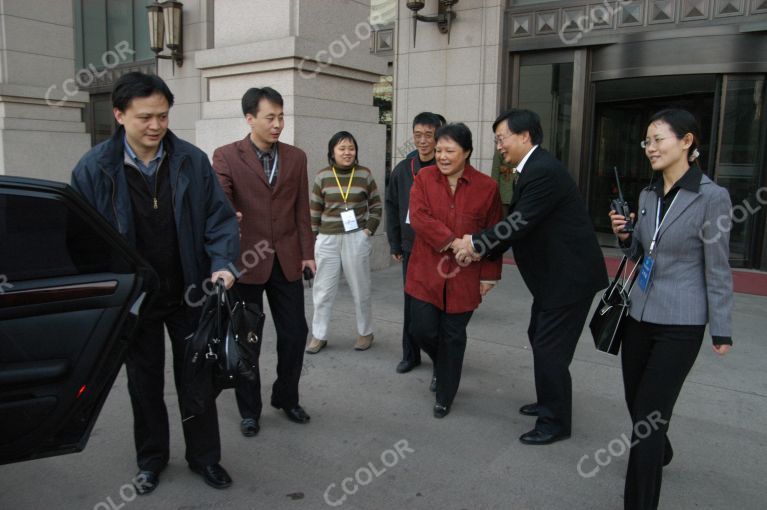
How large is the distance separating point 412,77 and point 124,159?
785 cm

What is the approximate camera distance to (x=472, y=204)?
154 inches

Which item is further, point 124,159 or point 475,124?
point 475,124

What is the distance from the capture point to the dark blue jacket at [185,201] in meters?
2.92

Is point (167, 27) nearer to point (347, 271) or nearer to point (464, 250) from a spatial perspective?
point (347, 271)

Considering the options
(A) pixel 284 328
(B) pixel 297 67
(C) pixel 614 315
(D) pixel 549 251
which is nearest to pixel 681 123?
(C) pixel 614 315

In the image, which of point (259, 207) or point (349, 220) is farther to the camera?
point (349, 220)

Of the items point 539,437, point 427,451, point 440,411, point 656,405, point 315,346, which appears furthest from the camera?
point 315,346

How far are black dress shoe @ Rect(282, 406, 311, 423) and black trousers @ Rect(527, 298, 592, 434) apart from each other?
1433 millimetres

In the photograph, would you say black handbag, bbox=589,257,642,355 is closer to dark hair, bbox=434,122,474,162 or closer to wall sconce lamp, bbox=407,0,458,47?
dark hair, bbox=434,122,474,162

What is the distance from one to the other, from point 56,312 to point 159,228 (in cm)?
73

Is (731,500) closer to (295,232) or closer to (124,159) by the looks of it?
(295,232)

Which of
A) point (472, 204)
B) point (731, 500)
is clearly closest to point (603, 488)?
point (731, 500)

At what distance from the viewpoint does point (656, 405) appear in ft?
9.18

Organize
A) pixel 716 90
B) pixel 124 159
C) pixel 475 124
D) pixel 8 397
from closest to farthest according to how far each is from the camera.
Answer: pixel 8 397 < pixel 124 159 < pixel 716 90 < pixel 475 124
